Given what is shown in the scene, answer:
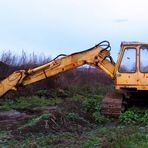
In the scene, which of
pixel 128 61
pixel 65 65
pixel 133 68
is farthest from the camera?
pixel 65 65

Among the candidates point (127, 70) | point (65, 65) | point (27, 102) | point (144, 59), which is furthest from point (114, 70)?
point (27, 102)

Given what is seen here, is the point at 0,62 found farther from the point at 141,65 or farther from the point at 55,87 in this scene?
the point at 141,65

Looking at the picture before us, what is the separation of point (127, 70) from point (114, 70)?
64cm

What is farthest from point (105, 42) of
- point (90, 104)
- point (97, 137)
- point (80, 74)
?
point (80, 74)

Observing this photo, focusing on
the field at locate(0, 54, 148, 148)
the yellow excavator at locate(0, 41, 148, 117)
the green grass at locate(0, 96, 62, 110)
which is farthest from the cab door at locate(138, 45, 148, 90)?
the green grass at locate(0, 96, 62, 110)

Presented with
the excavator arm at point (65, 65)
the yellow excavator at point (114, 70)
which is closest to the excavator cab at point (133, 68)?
the yellow excavator at point (114, 70)

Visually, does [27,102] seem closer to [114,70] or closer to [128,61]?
[114,70]

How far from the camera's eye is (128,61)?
1728 cm

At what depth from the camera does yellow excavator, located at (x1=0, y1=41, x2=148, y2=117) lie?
17.1 metres

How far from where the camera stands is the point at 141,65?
1716cm

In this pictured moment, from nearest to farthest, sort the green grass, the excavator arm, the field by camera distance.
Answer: the field
the excavator arm
the green grass

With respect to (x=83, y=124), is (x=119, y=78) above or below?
above

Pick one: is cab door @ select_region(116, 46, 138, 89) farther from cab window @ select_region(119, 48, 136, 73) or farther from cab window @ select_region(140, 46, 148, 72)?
cab window @ select_region(140, 46, 148, 72)

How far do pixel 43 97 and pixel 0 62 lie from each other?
3.04m
